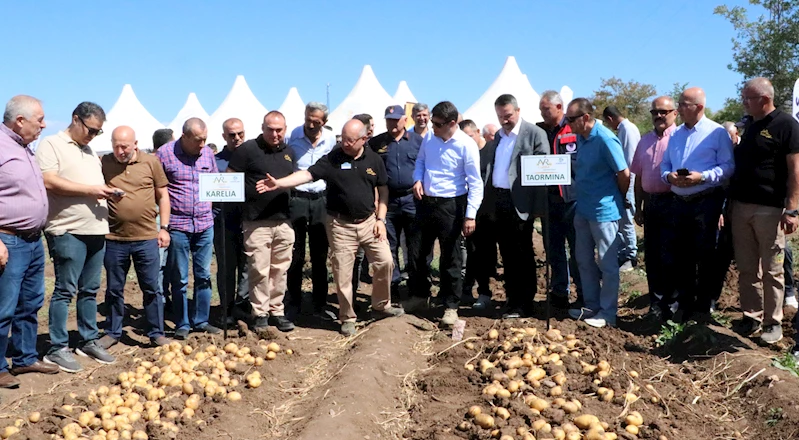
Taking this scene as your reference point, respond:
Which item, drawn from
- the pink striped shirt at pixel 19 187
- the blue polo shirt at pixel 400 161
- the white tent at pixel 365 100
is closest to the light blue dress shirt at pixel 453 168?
the blue polo shirt at pixel 400 161

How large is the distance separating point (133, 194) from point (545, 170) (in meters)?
3.67

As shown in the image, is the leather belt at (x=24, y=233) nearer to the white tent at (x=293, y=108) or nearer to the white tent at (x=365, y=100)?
the white tent at (x=365, y=100)

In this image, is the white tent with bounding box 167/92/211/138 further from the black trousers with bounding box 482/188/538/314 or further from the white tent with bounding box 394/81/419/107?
the black trousers with bounding box 482/188/538/314

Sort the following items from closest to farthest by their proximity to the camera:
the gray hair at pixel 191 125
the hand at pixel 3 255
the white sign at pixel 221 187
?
the hand at pixel 3 255 < the white sign at pixel 221 187 < the gray hair at pixel 191 125

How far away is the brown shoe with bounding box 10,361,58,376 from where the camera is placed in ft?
17.7

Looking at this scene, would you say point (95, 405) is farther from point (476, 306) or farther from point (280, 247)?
point (476, 306)

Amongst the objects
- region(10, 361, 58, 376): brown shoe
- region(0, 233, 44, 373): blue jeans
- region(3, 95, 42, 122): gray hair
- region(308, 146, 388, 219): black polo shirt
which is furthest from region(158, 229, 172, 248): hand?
region(3, 95, 42, 122): gray hair

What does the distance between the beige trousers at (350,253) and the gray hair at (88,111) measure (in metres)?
2.26

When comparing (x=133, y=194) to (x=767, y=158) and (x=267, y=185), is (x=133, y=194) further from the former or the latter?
(x=767, y=158)

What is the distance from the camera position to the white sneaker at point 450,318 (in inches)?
260

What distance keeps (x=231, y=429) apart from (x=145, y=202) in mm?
2400

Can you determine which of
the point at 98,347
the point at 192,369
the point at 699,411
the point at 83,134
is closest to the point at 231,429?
the point at 192,369

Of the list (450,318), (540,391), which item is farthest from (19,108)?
(540,391)

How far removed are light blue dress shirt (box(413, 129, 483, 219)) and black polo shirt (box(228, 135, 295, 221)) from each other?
1407mm
